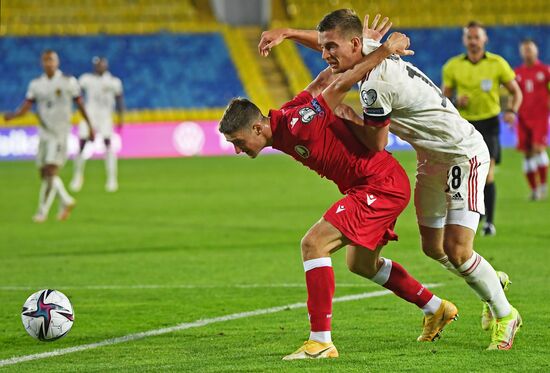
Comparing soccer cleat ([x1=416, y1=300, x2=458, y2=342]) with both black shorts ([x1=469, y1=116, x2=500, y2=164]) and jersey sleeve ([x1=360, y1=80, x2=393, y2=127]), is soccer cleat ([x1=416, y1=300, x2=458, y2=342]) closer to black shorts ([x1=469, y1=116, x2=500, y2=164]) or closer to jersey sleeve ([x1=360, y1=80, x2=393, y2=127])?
jersey sleeve ([x1=360, y1=80, x2=393, y2=127])

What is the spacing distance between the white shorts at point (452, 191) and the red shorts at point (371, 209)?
28 cm

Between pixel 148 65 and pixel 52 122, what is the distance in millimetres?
19169

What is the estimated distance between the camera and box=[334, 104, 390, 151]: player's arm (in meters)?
6.29

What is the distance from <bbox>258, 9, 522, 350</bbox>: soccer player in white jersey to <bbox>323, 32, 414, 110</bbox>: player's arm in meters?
0.05

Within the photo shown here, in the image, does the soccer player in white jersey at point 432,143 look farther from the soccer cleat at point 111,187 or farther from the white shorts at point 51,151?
the soccer cleat at point 111,187

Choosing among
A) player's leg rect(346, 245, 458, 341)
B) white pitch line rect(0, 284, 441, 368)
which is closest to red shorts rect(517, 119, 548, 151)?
white pitch line rect(0, 284, 441, 368)

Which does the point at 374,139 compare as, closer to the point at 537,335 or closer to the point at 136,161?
the point at 537,335

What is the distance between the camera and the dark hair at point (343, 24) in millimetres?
6312

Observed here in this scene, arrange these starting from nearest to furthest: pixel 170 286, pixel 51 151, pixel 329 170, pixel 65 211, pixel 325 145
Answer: pixel 325 145 → pixel 329 170 → pixel 170 286 → pixel 65 211 → pixel 51 151

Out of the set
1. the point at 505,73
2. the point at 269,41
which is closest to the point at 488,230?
the point at 505,73

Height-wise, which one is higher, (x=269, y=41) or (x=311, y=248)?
(x=269, y=41)

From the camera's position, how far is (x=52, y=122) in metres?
16.9

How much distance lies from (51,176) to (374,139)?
10.8 metres

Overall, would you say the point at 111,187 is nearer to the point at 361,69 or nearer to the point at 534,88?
the point at 534,88
